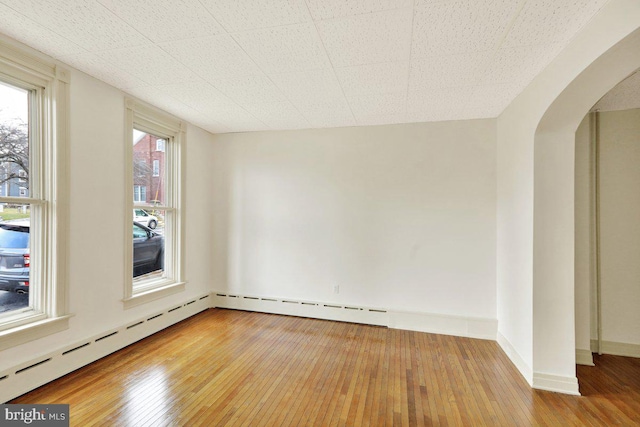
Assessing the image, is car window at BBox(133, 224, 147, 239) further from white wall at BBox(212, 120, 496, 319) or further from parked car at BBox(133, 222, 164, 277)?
white wall at BBox(212, 120, 496, 319)

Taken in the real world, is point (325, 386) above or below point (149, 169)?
below

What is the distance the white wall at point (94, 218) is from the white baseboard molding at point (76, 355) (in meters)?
0.06

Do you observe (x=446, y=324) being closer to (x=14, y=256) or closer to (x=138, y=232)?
(x=138, y=232)

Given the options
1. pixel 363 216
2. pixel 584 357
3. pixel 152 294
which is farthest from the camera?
pixel 363 216

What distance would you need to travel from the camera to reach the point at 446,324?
11.8 ft

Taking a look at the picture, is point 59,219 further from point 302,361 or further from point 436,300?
point 436,300

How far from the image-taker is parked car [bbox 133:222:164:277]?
3.40 metres

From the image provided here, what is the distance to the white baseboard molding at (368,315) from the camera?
351 cm

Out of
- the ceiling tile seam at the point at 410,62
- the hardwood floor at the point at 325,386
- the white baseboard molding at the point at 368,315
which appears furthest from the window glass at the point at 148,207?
the ceiling tile seam at the point at 410,62

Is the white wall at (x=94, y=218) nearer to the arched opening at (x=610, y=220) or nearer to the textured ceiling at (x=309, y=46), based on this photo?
the textured ceiling at (x=309, y=46)

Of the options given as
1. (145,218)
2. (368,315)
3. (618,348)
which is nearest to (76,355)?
(145,218)

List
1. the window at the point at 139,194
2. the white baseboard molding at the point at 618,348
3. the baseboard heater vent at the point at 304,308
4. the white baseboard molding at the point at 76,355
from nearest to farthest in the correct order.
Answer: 1. the white baseboard molding at the point at 76,355
2. the white baseboard molding at the point at 618,348
3. the window at the point at 139,194
4. the baseboard heater vent at the point at 304,308

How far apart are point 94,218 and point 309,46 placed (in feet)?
8.28

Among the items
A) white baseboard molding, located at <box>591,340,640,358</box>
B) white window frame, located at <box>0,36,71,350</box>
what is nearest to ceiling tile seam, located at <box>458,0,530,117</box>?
white baseboard molding, located at <box>591,340,640,358</box>
